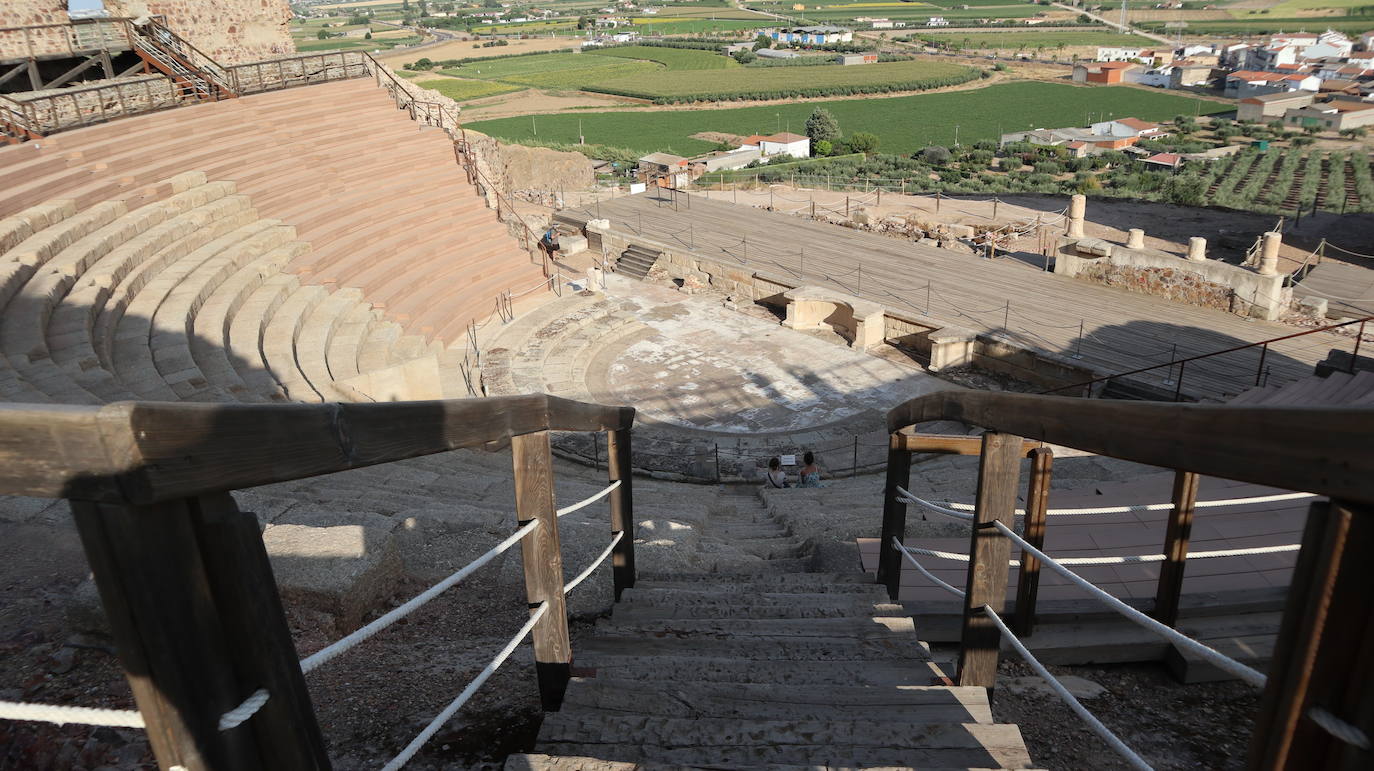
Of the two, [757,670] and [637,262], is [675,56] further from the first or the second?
[757,670]

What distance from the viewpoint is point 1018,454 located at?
8.29 feet

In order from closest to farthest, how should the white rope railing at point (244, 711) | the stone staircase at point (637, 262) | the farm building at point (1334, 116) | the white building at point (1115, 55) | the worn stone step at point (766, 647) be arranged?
the white rope railing at point (244, 711)
the worn stone step at point (766, 647)
the stone staircase at point (637, 262)
the farm building at point (1334, 116)
the white building at point (1115, 55)

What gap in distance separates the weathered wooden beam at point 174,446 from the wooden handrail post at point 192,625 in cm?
4

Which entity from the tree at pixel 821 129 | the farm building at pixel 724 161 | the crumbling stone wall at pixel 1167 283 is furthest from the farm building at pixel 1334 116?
the crumbling stone wall at pixel 1167 283

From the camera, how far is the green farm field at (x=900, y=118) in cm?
6162

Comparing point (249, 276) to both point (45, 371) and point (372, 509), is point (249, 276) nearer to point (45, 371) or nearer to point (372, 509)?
point (45, 371)

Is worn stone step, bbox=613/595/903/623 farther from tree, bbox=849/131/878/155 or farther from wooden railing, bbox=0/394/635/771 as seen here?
tree, bbox=849/131/878/155

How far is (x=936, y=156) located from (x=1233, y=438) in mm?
53373

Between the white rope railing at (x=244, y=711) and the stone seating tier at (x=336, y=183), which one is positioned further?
the stone seating tier at (x=336, y=183)

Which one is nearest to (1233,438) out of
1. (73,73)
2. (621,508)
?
(621,508)

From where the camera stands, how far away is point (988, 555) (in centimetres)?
265

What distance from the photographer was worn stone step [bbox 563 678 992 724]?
2588 mm

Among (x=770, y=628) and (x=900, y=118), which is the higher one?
(x=770, y=628)

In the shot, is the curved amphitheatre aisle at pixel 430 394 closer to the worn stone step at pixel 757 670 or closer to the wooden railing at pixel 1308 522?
the worn stone step at pixel 757 670
